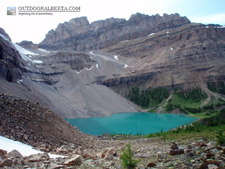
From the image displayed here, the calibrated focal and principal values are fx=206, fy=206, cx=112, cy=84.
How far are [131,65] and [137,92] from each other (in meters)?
23.2

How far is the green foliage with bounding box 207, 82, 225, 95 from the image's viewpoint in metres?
92.4

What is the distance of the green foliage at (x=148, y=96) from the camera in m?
95.9

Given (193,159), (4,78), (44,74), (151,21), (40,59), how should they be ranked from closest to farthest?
(193,159)
(4,78)
(44,74)
(40,59)
(151,21)

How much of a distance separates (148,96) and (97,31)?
103m

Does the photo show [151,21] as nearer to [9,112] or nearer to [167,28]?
[167,28]

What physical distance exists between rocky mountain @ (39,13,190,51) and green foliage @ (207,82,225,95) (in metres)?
71.5

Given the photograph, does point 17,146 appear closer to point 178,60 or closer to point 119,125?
point 119,125

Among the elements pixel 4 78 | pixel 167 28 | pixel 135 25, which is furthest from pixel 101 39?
pixel 4 78

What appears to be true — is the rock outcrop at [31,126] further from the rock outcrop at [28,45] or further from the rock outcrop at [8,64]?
the rock outcrop at [28,45]

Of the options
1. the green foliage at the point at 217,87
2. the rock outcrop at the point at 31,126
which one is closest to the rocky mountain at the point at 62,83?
the green foliage at the point at 217,87

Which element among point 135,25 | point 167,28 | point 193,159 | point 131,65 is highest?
point 135,25

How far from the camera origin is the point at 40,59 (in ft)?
338

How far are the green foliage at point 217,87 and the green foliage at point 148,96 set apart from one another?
19462 millimetres

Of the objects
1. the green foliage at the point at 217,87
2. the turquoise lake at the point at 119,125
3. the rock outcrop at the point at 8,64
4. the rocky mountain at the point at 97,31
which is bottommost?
the turquoise lake at the point at 119,125
